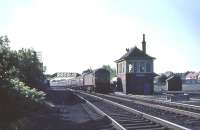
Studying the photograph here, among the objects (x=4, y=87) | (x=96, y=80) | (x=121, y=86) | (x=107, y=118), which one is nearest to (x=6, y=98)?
(x=4, y=87)

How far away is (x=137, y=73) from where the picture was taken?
184 feet

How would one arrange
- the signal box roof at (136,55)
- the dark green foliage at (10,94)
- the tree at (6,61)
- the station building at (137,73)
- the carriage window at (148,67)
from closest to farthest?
1. the dark green foliage at (10,94)
2. the tree at (6,61)
3. the station building at (137,73)
4. the carriage window at (148,67)
5. the signal box roof at (136,55)

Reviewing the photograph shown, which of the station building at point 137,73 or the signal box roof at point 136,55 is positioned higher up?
the signal box roof at point 136,55

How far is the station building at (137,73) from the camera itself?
55.6 m

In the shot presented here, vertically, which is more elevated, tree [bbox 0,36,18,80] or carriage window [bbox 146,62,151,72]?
carriage window [bbox 146,62,151,72]

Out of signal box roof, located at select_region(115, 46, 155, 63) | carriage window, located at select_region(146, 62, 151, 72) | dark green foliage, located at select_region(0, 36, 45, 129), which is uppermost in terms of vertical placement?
signal box roof, located at select_region(115, 46, 155, 63)

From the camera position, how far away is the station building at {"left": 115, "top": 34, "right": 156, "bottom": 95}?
55556 millimetres

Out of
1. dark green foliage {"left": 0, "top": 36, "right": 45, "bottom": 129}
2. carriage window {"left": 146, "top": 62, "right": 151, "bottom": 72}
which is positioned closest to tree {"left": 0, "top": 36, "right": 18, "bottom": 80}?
dark green foliage {"left": 0, "top": 36, "right": 45, "bottom": 129}

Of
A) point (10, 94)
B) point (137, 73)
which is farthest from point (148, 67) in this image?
point (10, 94)

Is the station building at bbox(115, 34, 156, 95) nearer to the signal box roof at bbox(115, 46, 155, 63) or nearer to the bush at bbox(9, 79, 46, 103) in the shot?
the signal box roof at bbox(115, 46, 155, 63)

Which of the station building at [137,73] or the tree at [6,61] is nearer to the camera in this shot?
the tree at [6,61]

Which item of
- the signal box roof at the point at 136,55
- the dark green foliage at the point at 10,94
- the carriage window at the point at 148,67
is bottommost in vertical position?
the dark green foliage at the point at 10,94

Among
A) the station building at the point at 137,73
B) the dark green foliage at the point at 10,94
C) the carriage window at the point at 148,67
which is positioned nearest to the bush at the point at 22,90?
the dark green foliage at the point at 10,94

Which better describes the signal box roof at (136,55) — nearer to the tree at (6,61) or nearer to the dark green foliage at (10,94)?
the dark green foliage at (10,94)
